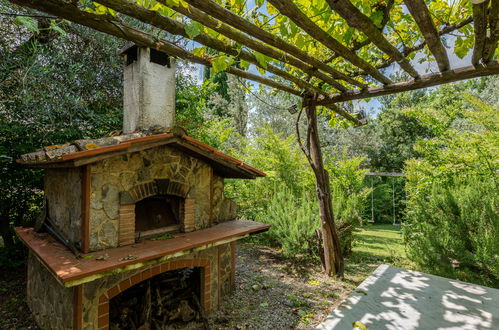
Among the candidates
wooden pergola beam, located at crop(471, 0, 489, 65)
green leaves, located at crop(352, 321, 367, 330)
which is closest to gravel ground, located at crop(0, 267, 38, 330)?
green leaves, located at crop(352, 321, 367, 330)

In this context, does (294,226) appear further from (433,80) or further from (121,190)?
(121,190)

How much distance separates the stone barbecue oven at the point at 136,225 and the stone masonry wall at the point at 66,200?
0.01 meters

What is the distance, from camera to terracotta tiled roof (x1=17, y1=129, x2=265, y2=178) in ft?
8.43

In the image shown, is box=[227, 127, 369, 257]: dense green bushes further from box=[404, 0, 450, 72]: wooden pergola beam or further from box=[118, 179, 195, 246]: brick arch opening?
box=[404, 0, 450, 72]: wooden pergola beam

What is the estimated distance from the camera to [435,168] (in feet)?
20.1

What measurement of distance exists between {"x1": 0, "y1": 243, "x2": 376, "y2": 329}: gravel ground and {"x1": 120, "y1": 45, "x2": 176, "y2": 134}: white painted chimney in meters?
3.23

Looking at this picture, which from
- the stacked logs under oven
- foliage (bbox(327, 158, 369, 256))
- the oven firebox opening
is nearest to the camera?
the stacked logs under oven

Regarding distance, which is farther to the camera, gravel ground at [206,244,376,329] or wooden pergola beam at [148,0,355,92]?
gravel ground at [206,244,376,329]

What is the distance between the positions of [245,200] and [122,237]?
575 centimetres

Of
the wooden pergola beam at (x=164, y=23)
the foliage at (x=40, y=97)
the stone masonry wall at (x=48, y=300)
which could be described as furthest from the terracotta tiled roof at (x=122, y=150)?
the foliage at (x=40, y=97)

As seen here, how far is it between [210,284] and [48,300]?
220 cm

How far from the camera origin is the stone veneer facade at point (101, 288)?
2.87 m

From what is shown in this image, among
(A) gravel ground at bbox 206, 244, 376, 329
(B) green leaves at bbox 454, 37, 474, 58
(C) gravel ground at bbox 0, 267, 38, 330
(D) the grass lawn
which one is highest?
(B) green leaves at bbox 454, 37, 474, 58

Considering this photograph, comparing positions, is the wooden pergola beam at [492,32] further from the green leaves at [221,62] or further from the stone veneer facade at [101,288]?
the stone veneer facade at [101,288]
